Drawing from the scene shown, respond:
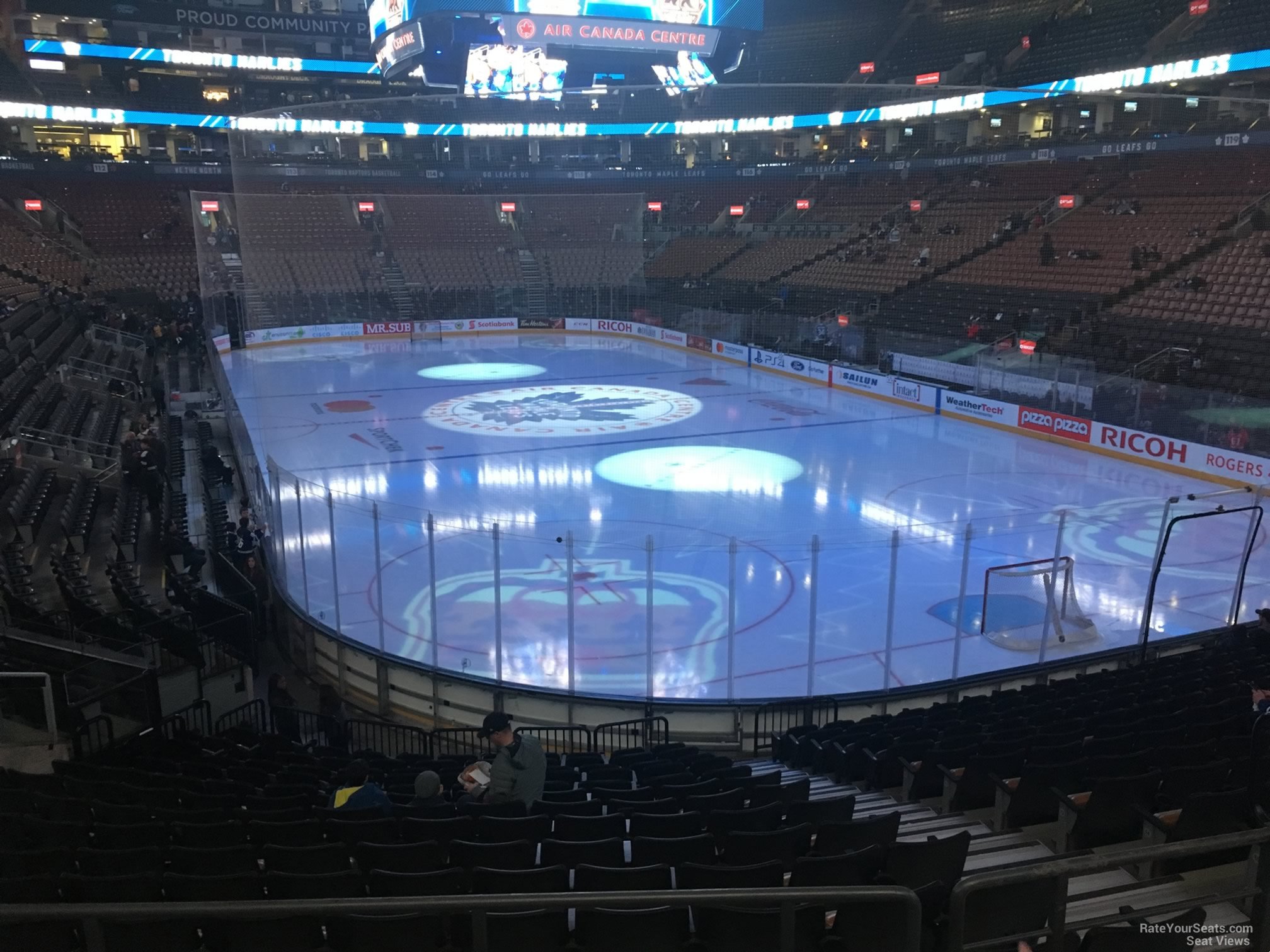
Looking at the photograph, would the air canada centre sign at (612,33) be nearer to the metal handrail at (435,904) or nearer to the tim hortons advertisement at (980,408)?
the tim hortons advertisement at (980,408)

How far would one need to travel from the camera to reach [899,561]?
1428 cm

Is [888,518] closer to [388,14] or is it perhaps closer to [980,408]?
[980,408]

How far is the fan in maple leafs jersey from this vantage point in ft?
85.9

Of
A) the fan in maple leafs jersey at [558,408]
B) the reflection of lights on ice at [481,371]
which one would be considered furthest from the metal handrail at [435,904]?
the reflection of lights on ice at [481,371]

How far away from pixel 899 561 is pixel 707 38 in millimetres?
18574

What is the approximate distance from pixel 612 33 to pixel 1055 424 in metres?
15.2

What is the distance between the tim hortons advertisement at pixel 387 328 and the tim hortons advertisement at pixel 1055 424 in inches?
976

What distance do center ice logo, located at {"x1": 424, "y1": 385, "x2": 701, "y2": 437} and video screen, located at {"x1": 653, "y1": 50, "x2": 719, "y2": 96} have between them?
29.3ft

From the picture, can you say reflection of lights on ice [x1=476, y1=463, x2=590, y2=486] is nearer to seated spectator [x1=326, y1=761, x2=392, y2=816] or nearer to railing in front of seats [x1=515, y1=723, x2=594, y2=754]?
railing in front of seats [x1=515, y1=723, x2=594, y2=754]

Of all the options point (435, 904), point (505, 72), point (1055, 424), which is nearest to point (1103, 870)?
point (435, 904)

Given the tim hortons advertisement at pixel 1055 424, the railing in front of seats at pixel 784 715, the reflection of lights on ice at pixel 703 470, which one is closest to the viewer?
the railing in front of seats at pixel 784 715

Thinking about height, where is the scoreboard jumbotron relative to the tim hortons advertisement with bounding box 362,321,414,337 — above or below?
above

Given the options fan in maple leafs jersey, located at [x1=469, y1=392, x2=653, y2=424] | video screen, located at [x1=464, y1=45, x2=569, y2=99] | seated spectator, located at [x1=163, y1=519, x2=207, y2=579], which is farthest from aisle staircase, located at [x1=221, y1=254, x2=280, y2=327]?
video screen, located at [x1=464, y1=45, x2=569, y2=99]

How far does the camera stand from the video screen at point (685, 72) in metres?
27.1
